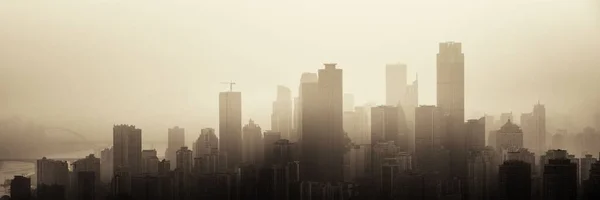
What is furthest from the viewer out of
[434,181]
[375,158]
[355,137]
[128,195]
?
[355,137]

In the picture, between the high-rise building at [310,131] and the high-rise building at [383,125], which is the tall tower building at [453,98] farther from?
the high-rise building at [310,131]

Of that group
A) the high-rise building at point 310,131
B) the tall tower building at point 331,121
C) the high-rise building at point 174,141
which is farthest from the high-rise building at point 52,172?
the tall tower building at point 331,121

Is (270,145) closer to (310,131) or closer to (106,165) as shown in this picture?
(310,131)

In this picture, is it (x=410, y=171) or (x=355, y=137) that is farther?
(x=355, y=137)

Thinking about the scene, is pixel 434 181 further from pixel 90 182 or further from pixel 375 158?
pixel 90 182

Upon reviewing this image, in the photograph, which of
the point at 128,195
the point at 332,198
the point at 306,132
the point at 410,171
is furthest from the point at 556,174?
the point at 128,195

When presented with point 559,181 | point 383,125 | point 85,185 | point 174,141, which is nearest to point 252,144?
point 174,141

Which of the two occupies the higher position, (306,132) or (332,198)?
(306,132)

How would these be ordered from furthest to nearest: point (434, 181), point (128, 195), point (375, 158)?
point (375, 158), point (434, 181), point (128, 195)
